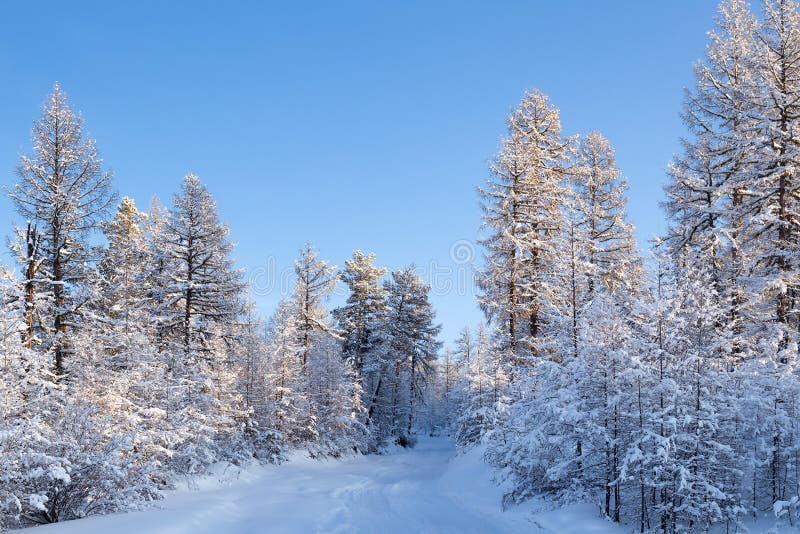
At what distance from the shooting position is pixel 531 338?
57.2ft

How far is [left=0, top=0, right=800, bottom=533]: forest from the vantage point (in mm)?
9078

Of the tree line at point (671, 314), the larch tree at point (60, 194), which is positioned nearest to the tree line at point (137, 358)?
the larch tree at point (60, 194)

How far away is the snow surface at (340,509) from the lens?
1013cm

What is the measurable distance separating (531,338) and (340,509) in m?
8.31

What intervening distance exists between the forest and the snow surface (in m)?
0.80

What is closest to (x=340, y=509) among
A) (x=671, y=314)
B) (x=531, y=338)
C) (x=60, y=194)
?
(x=531, y=338)

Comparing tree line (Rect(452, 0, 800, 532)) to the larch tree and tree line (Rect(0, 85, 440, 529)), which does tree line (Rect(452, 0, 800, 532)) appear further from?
the larch tree

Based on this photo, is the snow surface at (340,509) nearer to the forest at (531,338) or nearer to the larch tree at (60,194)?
the forest at (531,338)

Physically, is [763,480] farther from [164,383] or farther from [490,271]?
[164,383]

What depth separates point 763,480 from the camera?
905 cm

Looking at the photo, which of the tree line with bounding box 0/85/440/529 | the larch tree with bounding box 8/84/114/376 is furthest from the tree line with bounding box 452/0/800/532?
the larch tree with bounding box 8/84/114/376

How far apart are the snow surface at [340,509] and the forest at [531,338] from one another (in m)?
0.80

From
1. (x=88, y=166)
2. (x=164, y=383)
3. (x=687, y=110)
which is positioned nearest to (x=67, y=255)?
(x=88, y=166)

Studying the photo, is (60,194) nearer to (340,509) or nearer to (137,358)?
(137,358)
